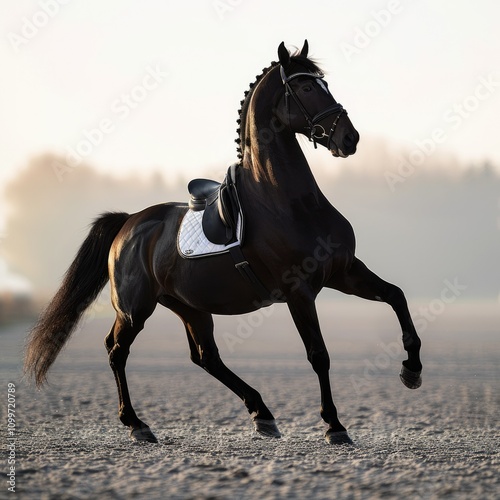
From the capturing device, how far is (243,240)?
7.68 metres

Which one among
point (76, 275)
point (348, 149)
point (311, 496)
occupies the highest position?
point (348, 149)

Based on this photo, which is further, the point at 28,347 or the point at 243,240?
the point at 28,347

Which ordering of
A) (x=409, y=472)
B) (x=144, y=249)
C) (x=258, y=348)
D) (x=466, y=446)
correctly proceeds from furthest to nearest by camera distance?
(x=258, y=348)
(x=144, y=249)
(x=466, y=446)
(x=409, y=472)

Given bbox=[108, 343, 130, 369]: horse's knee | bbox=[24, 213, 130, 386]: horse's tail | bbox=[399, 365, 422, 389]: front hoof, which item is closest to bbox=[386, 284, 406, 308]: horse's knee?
bbox=[399, 365, 422, 389]: front hoof

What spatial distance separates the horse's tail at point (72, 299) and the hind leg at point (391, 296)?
122 inches

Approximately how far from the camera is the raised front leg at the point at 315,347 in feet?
23.9

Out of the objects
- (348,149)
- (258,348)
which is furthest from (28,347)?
(258,348)

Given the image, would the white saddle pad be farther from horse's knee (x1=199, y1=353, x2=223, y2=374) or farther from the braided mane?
horse's knee (x1=199, y1=353, x2=223, y2=374)

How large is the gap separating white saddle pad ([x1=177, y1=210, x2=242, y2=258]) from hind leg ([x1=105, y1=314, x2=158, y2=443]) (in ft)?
3.78

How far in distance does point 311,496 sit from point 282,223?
2.54 m

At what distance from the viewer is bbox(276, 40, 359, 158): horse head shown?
7238mm

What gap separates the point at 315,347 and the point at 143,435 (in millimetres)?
2384

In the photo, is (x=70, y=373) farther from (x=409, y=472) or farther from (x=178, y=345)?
(x=409, y=472)

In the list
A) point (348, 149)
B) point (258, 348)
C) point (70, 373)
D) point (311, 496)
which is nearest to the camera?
point (311, 496)
